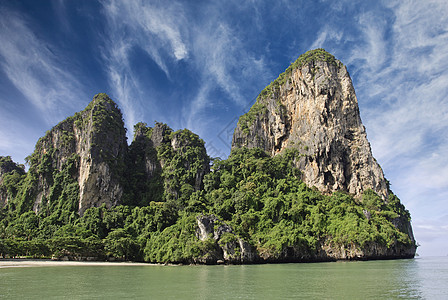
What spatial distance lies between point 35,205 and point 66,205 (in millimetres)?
7683

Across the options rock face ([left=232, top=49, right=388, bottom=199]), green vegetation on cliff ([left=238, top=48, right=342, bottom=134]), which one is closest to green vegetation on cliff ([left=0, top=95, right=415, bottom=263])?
rock face ([left=232, top=49, right=388, bottom=199])

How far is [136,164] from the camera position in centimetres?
6234

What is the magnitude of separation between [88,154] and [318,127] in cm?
4055

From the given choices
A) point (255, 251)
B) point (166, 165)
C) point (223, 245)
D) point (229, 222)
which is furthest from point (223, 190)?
point (223, 245)

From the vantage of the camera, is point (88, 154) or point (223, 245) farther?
point (88, 154)

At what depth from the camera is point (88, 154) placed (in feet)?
173

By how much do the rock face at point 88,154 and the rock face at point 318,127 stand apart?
25.1 meters

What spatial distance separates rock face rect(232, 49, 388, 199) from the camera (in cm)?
5328

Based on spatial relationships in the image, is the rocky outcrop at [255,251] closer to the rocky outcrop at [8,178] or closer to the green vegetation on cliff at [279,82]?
the green vegetation on cliff at [279,82]

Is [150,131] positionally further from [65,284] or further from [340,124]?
[65,284]

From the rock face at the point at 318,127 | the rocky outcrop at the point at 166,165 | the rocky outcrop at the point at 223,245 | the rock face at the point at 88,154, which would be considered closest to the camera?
the rocky outcrop at the point at 223,245

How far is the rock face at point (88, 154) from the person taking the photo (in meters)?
51.6

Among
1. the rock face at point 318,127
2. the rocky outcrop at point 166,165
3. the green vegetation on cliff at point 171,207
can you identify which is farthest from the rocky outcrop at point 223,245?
the rock face at point 318,127

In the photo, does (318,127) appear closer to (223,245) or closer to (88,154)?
(223,245)
